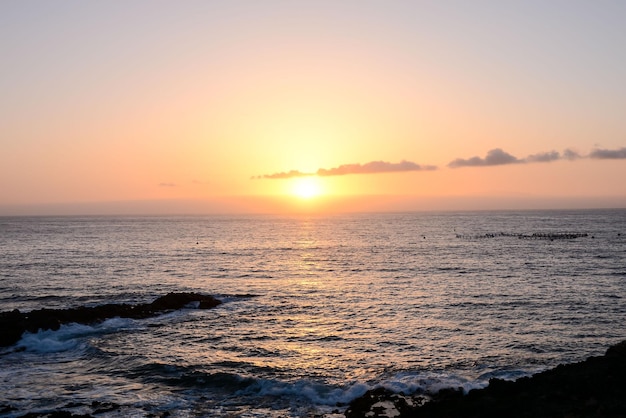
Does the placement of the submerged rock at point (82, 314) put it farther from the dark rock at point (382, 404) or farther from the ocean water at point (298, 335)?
the dark rock at point (382, 404)

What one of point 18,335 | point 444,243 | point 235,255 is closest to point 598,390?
point 18,335

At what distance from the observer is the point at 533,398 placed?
71.8 feet

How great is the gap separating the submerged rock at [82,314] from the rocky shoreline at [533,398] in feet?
87.9

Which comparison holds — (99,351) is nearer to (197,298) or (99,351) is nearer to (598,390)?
(197,298)

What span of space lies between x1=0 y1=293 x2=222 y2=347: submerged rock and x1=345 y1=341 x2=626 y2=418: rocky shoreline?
26.8 m

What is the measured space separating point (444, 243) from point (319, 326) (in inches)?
3514

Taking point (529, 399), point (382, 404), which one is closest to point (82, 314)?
Answer: point (382, 404)

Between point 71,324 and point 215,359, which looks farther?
point 71,324

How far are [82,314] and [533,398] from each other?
36.6 metres

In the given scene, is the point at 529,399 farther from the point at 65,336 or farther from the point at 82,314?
the point at 82,314

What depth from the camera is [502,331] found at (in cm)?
3781

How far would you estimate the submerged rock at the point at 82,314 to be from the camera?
38094 millimetres

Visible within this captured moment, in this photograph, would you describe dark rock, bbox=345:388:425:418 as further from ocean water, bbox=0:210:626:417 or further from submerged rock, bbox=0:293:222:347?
submerged rock, bbox=0:293:222:347

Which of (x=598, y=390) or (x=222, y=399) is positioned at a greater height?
(x=598, y=390)
